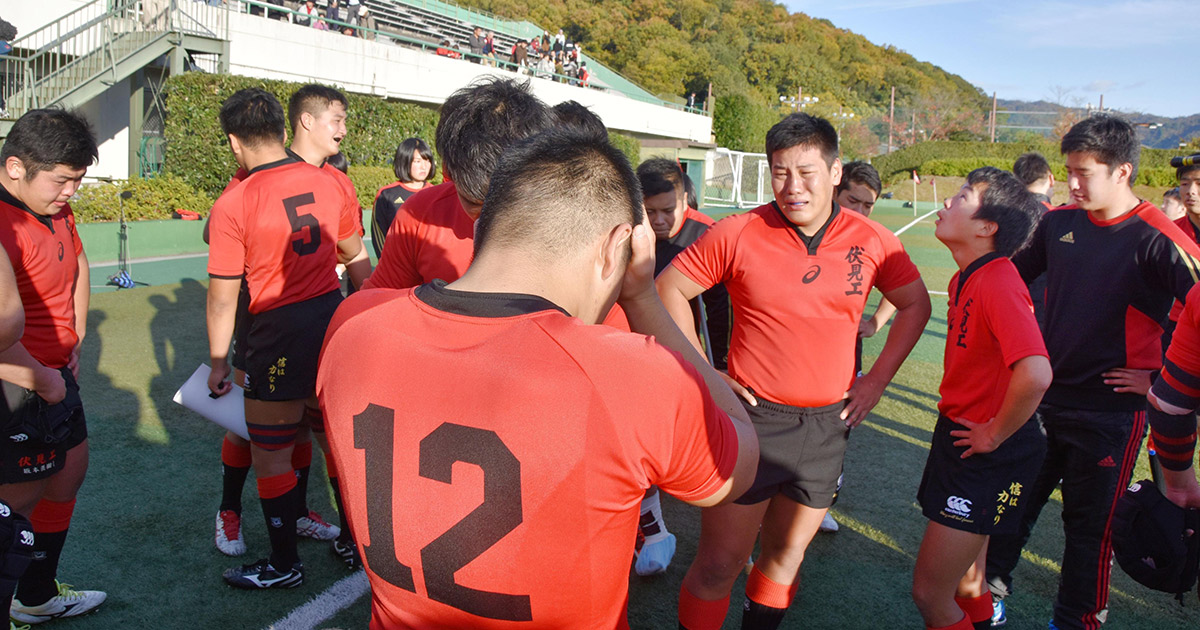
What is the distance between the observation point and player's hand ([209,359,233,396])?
3.75m

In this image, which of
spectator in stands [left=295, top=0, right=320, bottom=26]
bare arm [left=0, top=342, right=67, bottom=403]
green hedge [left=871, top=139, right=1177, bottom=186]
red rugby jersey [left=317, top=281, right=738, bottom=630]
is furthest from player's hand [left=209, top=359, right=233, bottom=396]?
green hedge [left=871, top=139, right=1177, bottom=186]

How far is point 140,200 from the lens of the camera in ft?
46.2

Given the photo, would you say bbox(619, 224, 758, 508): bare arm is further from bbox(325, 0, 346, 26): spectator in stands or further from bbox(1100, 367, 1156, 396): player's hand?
bbox(325, 0, 346, 26): spectator in stands

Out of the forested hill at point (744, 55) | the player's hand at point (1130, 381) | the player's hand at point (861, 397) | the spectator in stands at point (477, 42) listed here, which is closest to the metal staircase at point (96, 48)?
the spectator in stands at point (477, 42)

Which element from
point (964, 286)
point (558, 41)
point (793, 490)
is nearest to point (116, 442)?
point (793, 490)

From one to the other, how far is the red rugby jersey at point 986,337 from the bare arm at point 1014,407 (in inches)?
1.6

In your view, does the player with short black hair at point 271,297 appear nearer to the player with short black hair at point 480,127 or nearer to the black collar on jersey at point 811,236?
the player with short black hair at point 480,127

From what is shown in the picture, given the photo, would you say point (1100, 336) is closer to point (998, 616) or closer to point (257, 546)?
point (998, 616)

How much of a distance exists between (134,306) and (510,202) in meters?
10.1

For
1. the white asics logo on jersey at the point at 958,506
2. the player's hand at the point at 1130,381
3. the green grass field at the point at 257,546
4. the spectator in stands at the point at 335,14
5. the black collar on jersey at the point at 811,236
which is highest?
the spectator in stands at the point at 335,14

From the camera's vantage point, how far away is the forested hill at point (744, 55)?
67750 millimetres

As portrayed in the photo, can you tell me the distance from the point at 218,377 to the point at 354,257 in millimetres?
919

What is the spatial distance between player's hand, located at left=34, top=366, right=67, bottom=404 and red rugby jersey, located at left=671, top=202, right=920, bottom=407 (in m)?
2.44

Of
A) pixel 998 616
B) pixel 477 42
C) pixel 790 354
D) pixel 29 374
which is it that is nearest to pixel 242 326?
pixel 29 374
